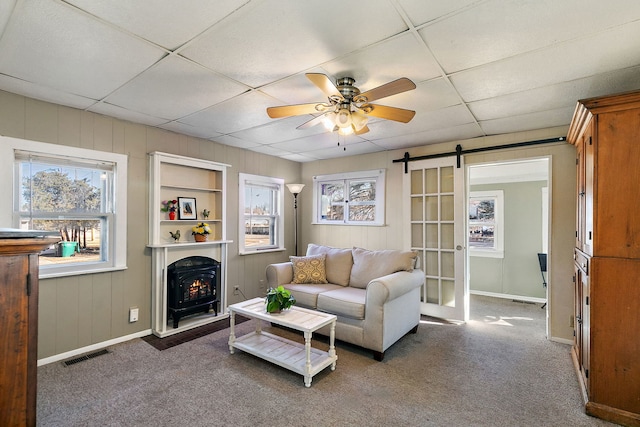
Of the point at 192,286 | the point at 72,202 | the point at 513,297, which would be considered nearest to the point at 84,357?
the point at 192,286

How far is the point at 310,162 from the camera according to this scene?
18.1 feet

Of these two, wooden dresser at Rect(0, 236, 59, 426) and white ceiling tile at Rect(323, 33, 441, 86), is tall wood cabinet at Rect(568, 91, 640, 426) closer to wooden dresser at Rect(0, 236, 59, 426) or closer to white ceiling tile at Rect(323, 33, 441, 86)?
white ceiling tile at Rect(323, 33, 441, 86)

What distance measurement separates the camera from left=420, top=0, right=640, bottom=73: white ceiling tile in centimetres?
152

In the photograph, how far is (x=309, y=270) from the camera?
3.91m

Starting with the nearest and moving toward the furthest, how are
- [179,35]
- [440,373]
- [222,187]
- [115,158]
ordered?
1. [179,35]
2. [440,373]
3. [115,158]
4. [222,187]

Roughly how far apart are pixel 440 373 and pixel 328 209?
316cm

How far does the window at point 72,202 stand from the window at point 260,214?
64.0 inches

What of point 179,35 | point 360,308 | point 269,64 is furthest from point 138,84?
point 360,308

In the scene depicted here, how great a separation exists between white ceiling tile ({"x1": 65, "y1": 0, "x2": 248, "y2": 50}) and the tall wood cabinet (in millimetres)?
2503

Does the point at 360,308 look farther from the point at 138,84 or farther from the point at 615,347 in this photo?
the point at 138,84

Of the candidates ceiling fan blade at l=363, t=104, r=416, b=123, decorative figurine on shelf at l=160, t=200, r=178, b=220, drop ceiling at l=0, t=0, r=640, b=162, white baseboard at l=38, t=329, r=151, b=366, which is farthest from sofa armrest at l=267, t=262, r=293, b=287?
ceiling fan blade at l=363, t=104, r=416, b=123

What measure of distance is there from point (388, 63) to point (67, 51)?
2118 millimetres

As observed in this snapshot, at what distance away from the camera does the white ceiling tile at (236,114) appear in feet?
9.00

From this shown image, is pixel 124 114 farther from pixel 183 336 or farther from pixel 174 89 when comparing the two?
pixel 183 336
